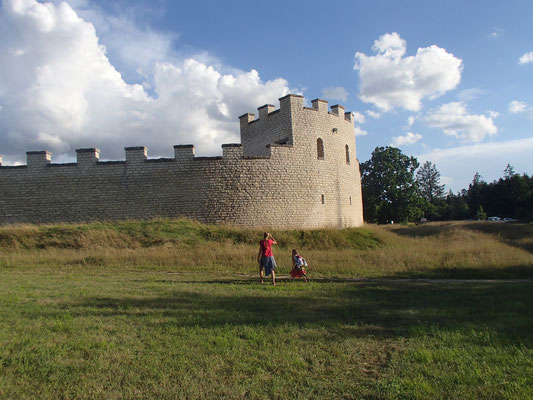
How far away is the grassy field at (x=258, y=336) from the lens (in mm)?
3545

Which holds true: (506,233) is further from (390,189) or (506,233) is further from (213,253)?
(213,253)

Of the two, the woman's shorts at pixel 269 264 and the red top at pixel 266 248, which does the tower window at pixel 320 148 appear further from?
the woman's shorts at pixel 269 264

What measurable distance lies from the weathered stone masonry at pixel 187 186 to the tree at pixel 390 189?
25.6 m

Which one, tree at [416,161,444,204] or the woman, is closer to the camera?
the woman

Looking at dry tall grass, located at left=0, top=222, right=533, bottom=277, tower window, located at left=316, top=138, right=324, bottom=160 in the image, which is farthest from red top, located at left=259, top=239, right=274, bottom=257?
tower window, located at left=316, top=138, right=324, bottom=160

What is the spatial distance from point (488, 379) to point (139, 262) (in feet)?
40.6

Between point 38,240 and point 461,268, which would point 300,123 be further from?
point 38,240

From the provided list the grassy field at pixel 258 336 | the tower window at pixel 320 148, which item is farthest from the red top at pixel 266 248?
the tower window at pixel 320 148

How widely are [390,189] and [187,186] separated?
1255 inches

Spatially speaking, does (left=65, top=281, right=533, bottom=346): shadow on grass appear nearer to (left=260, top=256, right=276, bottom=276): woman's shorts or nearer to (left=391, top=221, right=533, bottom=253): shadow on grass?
(left=260, top=256, right=276, bottom=276): woman's shorts

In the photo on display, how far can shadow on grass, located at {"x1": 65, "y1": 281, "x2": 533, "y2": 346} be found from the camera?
5.46m

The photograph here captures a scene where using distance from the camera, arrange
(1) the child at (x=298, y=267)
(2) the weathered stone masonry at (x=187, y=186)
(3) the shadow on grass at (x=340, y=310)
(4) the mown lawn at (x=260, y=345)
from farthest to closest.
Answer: (2) the weathered stone masonry at (x=187, y=186)
(1) the child at (x=298, y=267)
(3) the shadow on grass at (x=340, y=310)
(4) the mown lawn at (x=260, y=345)

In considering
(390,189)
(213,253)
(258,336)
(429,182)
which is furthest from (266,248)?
(429,182)

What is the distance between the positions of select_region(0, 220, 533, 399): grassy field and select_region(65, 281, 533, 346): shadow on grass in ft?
0.11
